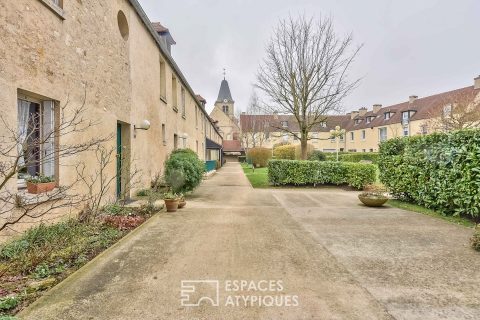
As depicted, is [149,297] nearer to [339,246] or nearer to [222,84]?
[339,246]

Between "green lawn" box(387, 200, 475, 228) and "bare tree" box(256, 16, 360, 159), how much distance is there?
8.58 meters

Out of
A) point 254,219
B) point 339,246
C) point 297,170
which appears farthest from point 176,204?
point 297,170

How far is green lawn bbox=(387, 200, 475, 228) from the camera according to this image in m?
6.94

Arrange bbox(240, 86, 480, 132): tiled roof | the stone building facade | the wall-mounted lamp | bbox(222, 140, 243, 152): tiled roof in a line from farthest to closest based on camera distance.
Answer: bbox(222, 140, 243, 152): tiled roof
bbox(240, 86, 480, 132): tiled roof
the wall-mounted lamp
the stone building facade

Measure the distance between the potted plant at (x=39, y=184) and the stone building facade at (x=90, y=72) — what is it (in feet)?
0.71

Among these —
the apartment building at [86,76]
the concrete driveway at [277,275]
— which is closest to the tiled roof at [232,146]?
the apartment building at [86,76]

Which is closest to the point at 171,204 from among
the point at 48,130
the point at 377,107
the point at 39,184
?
the point at 39,184

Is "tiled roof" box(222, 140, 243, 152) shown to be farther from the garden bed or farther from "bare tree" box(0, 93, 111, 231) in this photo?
the garden bed

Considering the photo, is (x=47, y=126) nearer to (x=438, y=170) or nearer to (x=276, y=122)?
(x=438, y=170)

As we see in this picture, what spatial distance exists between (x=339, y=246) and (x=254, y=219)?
2645mm

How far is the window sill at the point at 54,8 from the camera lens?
529cm

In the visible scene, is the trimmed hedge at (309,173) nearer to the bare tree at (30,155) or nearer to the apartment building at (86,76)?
the apartment building at (86,76)

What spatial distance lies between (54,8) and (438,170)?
10422 mm

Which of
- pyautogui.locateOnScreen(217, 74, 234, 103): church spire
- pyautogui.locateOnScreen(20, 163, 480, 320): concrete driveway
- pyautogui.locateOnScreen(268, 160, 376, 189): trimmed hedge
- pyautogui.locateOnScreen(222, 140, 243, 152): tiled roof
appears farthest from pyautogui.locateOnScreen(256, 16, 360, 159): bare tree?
pyautogui.locateOnScreen(217, 74, 234, 103): church spire
